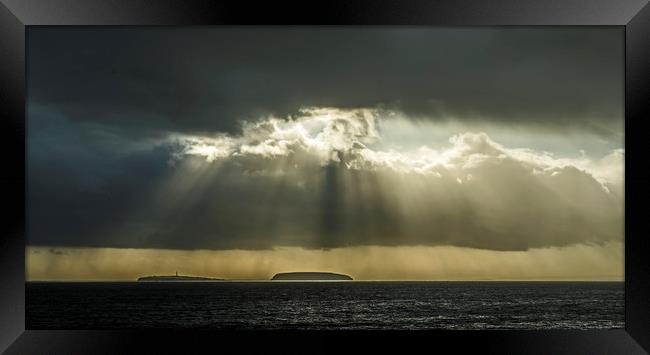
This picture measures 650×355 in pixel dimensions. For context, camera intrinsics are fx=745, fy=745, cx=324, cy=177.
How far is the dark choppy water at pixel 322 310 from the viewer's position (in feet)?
80.0

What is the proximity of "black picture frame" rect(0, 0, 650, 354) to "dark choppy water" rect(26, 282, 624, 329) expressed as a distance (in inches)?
658

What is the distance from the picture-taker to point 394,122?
26.4m

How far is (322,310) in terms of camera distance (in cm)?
2702

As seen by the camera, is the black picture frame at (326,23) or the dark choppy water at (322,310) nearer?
the black picture frame at (326,23)

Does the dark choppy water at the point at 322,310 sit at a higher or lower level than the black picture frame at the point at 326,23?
lower

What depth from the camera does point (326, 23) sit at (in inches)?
193

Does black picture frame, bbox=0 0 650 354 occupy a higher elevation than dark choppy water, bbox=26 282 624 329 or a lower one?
higher

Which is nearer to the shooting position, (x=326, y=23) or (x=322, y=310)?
(x=326, y=23)

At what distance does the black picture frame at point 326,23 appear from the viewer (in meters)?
4.88

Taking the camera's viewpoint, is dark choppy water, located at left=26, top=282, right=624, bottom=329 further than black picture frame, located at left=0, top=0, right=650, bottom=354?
Yes

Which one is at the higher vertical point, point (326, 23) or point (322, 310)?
point (326, 23)

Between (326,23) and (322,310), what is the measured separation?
75.0 ft

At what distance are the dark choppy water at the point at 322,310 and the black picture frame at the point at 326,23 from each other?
1673 cm

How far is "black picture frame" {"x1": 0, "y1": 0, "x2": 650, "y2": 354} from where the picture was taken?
16.0 ft
